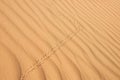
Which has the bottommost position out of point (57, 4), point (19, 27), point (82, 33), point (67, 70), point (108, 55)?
point (108, 55)

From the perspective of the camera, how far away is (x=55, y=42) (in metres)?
2.64

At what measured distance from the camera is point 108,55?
3.01m

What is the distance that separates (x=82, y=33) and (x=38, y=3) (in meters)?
1.01

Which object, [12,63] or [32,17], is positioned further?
[32,17]

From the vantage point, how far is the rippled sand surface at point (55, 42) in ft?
6.86

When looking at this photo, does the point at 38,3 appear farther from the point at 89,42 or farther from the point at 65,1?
the point at 89,42

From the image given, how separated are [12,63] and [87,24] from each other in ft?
6.38

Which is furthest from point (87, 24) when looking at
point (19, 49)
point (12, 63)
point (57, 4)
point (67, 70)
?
point (12, 63)

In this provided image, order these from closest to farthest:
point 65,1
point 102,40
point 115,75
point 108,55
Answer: point 115,75 < point 108,55 < point 102,40 < point 65,1

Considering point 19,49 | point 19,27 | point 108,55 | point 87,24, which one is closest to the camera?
point 19,49

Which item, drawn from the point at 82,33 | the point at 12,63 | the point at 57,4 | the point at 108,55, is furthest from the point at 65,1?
the point at 12,63

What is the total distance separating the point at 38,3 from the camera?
3375 millimetres

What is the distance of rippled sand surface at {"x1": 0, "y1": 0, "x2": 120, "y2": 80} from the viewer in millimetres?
2090

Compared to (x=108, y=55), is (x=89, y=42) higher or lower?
higher
